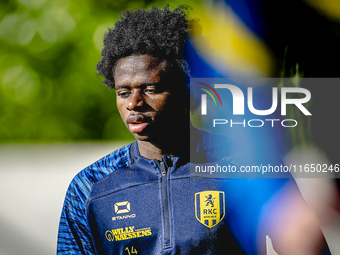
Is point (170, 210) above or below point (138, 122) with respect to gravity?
below

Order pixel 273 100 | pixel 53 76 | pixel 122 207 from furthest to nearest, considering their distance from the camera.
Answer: pixel 53 76, pixel 273 100, pixel 122 207

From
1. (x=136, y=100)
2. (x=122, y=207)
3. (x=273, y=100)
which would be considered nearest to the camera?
(x=136, y=100)

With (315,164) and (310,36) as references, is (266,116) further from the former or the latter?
(310,36)

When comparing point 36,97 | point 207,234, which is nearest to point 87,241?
point 207,234

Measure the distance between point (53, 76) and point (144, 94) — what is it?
2.55 ft

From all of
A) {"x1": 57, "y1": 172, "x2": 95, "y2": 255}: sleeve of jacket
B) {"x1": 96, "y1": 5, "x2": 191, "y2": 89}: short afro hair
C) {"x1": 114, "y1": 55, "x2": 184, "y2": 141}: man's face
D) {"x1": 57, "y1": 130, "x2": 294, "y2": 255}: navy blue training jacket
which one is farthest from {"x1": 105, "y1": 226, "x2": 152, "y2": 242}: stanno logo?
{"x1": 96, "y1": 5, "x2": 191, "y2": 89}: short afro hair

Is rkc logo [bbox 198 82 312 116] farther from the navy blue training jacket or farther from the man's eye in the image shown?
the man's eye

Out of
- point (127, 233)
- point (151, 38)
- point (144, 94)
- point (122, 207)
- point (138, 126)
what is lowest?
point (127, 233)

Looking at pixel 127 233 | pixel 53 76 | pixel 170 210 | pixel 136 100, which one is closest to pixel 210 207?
pixel 170 210

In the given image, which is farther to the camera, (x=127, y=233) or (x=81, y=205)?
(x=81, y=205)

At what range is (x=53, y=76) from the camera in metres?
1.91

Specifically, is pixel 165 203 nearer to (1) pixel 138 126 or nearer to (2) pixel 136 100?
(1) pixel 138 126

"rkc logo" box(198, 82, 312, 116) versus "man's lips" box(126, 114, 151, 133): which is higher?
"rkc logo" box(198, 82, 312, 116)

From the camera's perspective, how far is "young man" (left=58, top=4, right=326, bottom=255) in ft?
4.58
